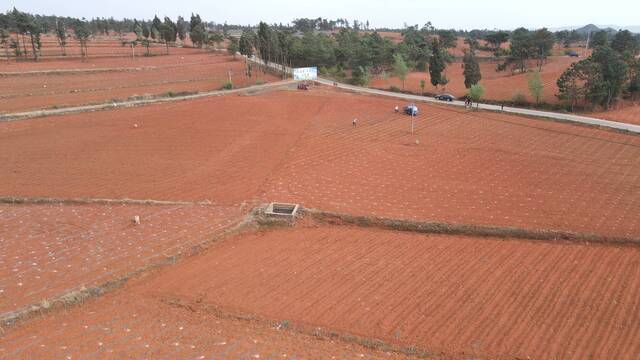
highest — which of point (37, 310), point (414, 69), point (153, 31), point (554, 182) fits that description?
point (153, 31)

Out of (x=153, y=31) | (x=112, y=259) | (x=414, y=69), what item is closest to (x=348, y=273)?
(x=112, y=259)

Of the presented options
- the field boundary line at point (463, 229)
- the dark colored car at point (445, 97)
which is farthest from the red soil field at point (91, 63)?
the field boundary line at point (463, 229)

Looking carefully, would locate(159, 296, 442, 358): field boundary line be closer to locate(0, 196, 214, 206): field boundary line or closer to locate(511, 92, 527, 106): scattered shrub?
locate(0, 196, 214, 206): field boundary line

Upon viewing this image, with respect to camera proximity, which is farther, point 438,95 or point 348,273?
point 438,95

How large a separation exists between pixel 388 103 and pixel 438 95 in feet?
23.1

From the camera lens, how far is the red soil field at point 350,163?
18.7 m

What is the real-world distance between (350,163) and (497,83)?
3478 cm

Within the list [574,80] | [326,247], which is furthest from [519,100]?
[326,247]

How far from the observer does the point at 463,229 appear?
16.7 m

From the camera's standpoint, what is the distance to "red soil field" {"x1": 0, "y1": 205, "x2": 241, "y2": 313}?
13.1 meters

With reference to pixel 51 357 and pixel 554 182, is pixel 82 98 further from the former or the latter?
pixel 554 182

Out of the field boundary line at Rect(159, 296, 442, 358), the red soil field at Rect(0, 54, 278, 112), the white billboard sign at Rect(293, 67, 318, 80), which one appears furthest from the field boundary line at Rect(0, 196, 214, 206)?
the white billboard sign at Rect(293, 67, 318, 80)

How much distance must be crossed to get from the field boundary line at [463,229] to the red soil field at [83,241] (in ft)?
13.5

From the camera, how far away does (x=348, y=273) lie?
13.7m
